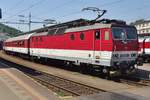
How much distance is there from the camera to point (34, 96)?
1166cm

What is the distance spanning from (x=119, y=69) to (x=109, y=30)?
2285 millimetres

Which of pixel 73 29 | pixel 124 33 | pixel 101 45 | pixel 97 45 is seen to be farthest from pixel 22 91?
pixel 73 29

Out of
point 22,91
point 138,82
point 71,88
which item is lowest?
point 71,88

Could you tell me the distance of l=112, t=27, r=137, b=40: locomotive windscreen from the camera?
60.6 ft

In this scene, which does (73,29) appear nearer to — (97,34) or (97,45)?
(97,34)

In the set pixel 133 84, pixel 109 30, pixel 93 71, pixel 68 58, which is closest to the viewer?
pixel 133 84

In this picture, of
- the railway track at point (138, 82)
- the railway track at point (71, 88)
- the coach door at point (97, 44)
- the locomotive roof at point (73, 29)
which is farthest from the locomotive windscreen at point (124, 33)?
the railway track at point (71, 88)

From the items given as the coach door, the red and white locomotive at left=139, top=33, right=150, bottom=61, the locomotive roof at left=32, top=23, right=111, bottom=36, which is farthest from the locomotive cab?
the red and white locomotive at left=139, top=33, right=150, bottom=61

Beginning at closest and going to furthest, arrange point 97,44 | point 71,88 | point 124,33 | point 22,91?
point 22,91 < point 71,88 < point 124,33 < point 97,44

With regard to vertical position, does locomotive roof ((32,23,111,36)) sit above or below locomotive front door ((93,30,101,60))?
above

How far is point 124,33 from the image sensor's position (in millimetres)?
18875

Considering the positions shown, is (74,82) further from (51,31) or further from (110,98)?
(51,31)

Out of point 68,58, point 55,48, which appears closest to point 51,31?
point 55,48

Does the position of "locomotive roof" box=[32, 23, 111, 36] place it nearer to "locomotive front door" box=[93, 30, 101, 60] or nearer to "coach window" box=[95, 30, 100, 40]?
"coach window" box=[95, 30, 100, 40]
